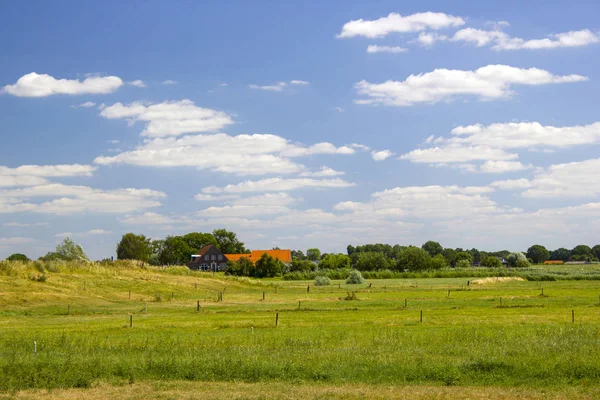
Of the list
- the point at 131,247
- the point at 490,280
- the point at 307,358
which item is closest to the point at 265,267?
the point at 131,247

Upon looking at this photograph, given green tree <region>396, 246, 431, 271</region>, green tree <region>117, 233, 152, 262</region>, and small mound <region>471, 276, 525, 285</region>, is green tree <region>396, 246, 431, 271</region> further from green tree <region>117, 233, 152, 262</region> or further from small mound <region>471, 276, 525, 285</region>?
green tree <region>117, 233, 152, 262</region>

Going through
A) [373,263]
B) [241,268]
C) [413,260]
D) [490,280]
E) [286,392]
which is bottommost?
[490,280]

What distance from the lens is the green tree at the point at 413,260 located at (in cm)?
18025

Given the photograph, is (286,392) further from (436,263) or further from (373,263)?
(436,263)

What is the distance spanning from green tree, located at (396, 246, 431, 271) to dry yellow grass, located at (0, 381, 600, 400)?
16136cm

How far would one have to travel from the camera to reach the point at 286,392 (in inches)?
807

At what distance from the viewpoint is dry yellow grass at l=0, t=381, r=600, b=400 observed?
1980 cm

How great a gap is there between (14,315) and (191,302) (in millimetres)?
21914

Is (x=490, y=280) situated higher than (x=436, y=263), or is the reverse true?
(x=436, y=263)

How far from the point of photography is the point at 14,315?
52.2 metres

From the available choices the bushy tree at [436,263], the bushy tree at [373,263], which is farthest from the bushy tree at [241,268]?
the bushy tree at [436,263]

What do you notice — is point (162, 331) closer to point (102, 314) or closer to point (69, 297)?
point (102, 314)

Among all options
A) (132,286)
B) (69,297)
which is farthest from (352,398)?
(132,286)

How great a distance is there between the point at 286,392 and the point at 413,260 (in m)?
163
